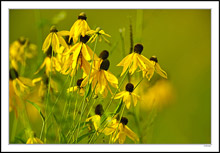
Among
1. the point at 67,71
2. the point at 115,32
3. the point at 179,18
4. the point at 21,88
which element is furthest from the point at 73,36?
the point at 179,18

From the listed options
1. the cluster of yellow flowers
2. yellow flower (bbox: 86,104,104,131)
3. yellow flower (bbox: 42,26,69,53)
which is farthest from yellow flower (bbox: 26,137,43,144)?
yellow flower (bbox: 42,26,69,53)

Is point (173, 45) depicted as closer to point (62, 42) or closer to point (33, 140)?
point (62, 42)

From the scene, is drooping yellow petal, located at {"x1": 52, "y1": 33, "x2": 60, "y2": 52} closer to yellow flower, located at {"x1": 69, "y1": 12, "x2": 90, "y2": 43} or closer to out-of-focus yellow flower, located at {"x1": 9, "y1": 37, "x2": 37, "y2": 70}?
yellow flower, located at {"x1": 69, "y1": 12, "x2": 90, "y2": 43}

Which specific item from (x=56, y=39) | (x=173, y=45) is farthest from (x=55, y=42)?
(x=173, y=45)

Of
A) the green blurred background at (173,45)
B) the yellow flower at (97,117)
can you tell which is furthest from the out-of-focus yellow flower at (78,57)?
the green blurred background at (173,45)

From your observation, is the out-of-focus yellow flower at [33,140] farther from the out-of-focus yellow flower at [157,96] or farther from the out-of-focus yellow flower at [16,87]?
the out-of-focus yellow flower at [157,96]

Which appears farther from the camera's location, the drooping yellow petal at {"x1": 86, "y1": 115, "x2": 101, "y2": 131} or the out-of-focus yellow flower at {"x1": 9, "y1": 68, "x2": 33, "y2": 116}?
the out-of-focus yellow flower at {"x1": 9, "y1": 68, "x2": 33, "y2": 116}
